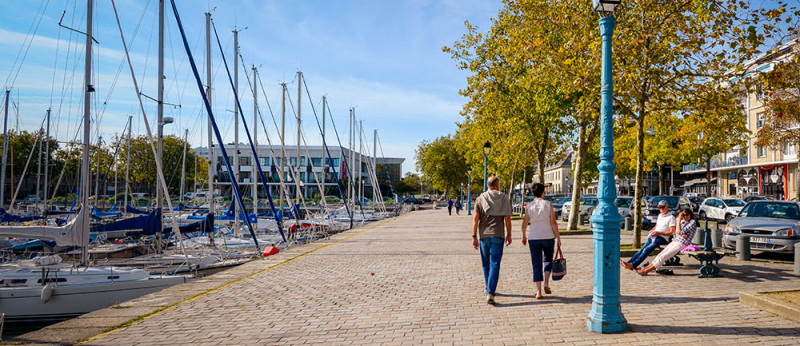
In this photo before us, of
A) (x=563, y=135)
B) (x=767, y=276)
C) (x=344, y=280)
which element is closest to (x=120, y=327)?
(x=344, y=280)

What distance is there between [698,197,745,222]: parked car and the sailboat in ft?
86.4

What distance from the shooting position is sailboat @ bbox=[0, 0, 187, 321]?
10852mm

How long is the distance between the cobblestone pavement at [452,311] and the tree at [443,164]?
2243 inches

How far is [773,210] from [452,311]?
1244 cm

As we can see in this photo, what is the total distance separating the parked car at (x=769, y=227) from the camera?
11.9 meters

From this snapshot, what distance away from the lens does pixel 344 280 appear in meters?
9.22

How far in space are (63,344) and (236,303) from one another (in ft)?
7.59

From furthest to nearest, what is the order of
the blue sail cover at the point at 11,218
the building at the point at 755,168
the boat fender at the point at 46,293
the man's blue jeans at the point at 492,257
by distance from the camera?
the building at the point at 755,168 < the blue sail cover at the point at 11,218 < the boat fender at the point at 46,293 < the man's blue jeans at the point at 492,257

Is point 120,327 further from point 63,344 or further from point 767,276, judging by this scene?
point 767,276

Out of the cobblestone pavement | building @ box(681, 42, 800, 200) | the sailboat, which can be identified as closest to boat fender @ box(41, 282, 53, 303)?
the sailboat

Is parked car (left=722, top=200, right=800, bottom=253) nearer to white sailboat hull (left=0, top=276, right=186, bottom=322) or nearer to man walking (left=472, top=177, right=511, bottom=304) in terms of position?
man walking (left=472, top=177, right=511, bottom=304)

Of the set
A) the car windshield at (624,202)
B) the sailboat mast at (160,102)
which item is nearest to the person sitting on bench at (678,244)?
the sailboat mast at (160,102)

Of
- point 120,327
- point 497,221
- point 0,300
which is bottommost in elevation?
point 0,300

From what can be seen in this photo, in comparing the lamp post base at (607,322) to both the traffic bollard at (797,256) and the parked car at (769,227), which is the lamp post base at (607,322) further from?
the parked car at (769,227)
